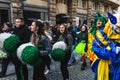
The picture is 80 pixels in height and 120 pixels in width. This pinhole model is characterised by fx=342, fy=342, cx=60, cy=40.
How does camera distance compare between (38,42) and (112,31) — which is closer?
(112,31)

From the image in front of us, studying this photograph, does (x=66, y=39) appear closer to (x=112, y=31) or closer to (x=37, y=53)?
(x=37, y=53)

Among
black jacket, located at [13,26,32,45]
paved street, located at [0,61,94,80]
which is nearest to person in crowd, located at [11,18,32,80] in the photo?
black jacket, located at [13,26,32,45]

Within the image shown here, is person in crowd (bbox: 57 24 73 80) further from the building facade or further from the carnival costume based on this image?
the building facade

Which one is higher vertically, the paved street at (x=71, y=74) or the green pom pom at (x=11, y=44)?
the green pom pom at (x=11, y=44)

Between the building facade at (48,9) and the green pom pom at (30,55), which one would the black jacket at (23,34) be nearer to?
the green pom pom at (30,55)

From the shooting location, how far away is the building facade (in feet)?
59.1

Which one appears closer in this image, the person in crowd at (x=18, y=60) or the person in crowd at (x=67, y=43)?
the person in crowd at (x=18, y=60)

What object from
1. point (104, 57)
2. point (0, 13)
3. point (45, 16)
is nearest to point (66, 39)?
point (104, 57)

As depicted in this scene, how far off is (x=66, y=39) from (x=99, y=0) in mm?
29597

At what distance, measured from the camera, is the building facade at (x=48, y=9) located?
18.0m

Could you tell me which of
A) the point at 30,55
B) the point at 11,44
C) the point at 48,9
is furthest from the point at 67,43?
the point at 48,9

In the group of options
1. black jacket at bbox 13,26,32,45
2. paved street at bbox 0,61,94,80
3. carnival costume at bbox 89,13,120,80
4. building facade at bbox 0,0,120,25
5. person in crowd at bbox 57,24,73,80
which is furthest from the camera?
building facade at bbox 0,0,120,25

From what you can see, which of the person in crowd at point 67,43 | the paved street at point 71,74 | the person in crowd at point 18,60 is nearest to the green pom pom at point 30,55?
the person in crowd at point 18,60

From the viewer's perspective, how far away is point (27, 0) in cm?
1998
